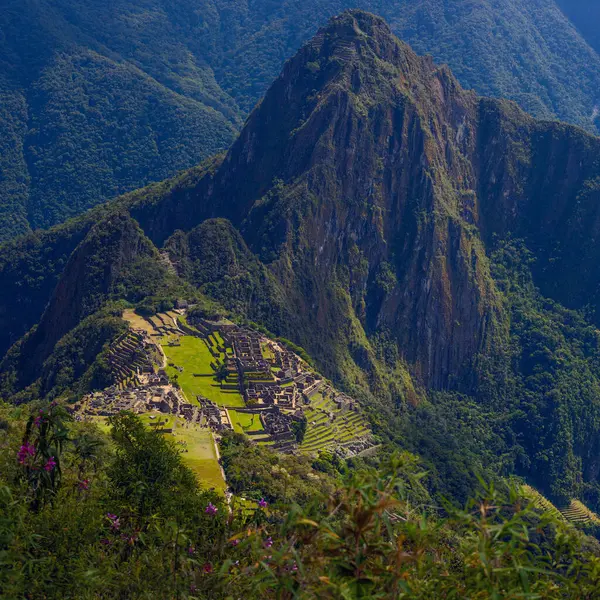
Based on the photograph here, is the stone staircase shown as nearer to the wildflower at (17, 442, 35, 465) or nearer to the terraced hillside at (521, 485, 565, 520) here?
the terraced hillside at (521, 485, 565, 520)

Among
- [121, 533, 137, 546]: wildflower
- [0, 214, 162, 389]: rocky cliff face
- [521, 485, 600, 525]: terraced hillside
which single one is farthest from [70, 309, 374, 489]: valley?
[521, 485, 600, 525]: terraced hillside

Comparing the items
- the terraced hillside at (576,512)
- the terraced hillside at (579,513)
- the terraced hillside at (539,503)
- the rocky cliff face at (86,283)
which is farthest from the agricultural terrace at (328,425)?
the terraced hillside at (579,513)

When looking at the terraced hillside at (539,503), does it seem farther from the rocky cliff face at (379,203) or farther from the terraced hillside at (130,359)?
the terraced hillside at (130,359)

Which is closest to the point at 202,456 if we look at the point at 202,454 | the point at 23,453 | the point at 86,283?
the point at 202,454

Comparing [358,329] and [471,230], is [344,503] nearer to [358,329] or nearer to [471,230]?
[358,329]

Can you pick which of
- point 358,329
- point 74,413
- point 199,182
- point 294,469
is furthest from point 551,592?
point 199,182

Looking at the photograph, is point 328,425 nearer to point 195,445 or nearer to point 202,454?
point 195,445

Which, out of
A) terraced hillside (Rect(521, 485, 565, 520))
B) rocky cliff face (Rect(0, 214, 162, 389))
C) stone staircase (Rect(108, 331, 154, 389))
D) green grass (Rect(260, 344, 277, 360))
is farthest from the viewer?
rocky cliff face (Rect(0, 214, 162, 389))
